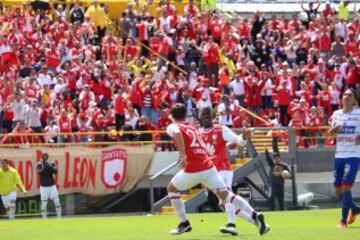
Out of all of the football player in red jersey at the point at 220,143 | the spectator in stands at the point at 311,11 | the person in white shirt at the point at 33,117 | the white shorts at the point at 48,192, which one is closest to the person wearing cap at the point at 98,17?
the person in white shirt at the point at 33,117

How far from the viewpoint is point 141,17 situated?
4662 cm

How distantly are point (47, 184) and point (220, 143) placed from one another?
45.4ft

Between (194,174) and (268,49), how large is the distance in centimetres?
2622

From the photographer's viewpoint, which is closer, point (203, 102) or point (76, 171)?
point (76, 171)

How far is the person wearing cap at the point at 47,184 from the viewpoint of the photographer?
116 ft

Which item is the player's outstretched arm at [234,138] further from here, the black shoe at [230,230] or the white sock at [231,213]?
the black shoe at [230,230]

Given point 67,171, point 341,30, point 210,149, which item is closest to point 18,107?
point 67,171

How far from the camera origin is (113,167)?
124 ft

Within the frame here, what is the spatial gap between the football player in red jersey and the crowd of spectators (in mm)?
15356

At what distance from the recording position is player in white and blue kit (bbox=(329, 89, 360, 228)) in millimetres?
21734

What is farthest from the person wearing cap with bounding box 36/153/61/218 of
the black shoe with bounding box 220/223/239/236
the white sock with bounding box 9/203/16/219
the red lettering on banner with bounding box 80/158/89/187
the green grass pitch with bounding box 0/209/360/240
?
the black shoe with bounding box 220/223/239/236

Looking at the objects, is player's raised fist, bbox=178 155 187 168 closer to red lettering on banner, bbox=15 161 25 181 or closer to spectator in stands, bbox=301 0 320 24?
red lettering on banner, bbox=15 161 25 181

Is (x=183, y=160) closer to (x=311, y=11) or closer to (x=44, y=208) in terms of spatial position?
(x=44, y=208)

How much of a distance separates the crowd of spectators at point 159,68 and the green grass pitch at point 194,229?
33.4ft
